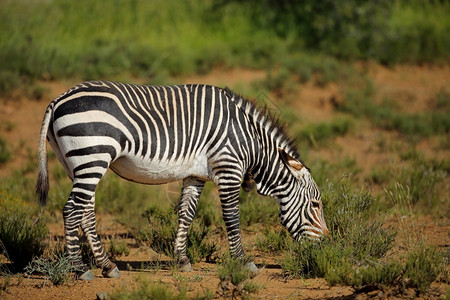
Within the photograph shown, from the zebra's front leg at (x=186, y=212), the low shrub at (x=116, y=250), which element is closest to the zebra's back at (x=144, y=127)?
the zebra's front leg at (x=186, y=212)

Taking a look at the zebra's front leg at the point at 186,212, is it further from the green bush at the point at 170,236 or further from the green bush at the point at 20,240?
the green bush at the point at 20,240

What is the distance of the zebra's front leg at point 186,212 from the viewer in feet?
21.2

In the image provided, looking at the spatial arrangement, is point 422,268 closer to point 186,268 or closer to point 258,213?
point 186,268

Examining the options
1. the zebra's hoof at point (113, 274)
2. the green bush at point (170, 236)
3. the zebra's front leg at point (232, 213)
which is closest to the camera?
the zebra's hoof at point (113, 274)

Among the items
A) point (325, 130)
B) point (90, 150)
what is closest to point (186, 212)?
point (90, 150)

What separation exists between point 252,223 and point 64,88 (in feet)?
21.8

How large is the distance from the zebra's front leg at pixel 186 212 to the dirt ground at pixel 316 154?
0.67 feet

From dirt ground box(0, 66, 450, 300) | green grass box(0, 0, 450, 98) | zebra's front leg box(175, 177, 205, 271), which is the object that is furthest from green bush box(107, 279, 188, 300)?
green grass box(0, 0, 450, 98)

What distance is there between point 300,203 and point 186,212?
51.0 inches

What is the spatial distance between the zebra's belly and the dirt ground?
0.92 metres

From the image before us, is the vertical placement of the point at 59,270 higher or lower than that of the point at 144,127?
lower

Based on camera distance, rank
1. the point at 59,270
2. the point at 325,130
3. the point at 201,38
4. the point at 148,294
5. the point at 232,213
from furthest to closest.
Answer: the point at 201,38
the point at 325,130
the point at 232,213
the point at 59,270
the point at 148,294

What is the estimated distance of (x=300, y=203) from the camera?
6422mm

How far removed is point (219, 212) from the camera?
27.5 feet
